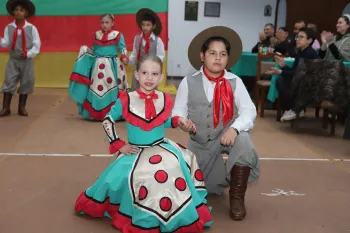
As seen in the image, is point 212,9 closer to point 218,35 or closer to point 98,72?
point 98,72

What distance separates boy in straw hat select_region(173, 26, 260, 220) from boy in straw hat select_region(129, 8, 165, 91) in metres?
2.64

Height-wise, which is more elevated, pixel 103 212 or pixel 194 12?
pixel 194 12

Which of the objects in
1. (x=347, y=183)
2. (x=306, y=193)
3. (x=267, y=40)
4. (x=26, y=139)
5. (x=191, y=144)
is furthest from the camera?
(x=267, y=40)

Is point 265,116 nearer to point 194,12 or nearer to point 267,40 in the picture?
point 267,40

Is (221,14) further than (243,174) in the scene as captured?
Yes

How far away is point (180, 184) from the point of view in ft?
8.10

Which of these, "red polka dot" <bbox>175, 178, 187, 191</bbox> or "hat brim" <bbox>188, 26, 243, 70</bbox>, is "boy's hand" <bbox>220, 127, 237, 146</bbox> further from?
"hat brim" <bbox>188, 26, 243, 70</bbox>

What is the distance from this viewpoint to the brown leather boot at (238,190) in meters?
2.74

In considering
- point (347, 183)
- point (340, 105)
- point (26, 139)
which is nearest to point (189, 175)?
point (347, 183)

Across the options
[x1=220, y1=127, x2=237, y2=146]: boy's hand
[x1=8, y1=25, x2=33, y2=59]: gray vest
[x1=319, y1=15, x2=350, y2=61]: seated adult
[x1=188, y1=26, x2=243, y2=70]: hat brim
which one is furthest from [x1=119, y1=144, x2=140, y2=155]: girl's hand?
[x1=319, y1=15, x2=350, y2=61]: seated adult

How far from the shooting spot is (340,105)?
4977 millimetres

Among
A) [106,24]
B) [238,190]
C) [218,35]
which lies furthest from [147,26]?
[238,190]

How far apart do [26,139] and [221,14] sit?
19.2 ft

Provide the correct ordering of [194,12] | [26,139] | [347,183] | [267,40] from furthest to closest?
[194,12] → [267,40] → [26,139] → [347,183]
